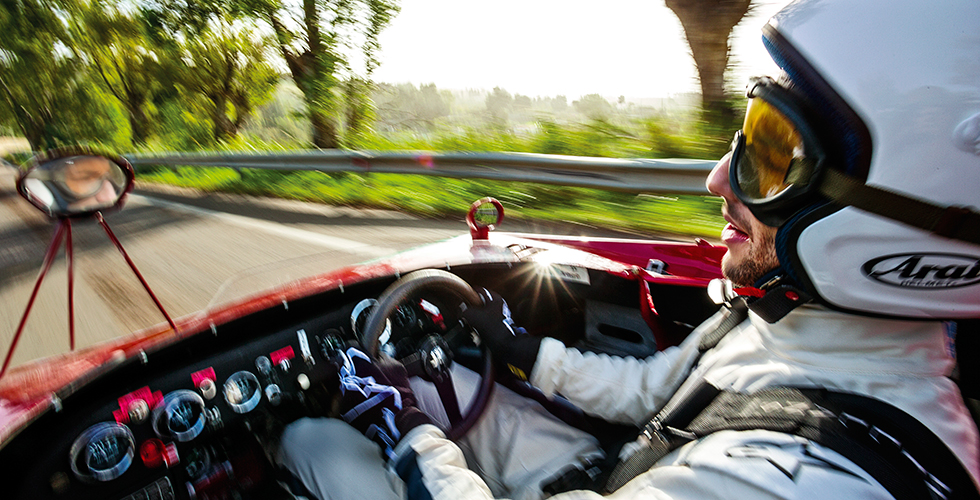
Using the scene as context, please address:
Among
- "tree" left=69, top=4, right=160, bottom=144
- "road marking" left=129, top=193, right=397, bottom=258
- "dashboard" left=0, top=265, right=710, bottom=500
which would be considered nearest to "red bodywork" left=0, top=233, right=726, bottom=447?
"dashboard" left=0, top=265, right=710, bottom=500

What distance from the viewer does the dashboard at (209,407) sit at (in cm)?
128

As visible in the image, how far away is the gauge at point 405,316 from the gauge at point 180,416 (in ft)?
2.14

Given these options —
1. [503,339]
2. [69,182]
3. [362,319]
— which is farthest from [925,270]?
A: [69,182]

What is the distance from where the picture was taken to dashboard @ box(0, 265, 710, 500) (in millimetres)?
1278

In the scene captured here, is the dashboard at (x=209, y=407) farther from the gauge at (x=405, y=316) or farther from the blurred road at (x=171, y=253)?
the blurred road at (x=171, y=253)

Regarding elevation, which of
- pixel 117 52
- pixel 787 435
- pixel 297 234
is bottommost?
pixel 297 234

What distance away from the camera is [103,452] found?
1.33 metres

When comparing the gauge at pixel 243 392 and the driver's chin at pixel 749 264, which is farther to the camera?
the gauge at pixel 243 392

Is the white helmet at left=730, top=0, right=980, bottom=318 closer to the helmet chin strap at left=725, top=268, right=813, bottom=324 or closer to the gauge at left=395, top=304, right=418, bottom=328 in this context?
the helmet chin strap at left=725, top=268, right=813, bottom=324

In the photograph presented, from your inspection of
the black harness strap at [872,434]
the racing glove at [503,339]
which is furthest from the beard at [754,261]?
the racing glove at [503,339]

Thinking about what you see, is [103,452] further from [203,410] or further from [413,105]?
[413,105]

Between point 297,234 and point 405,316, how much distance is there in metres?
4.01

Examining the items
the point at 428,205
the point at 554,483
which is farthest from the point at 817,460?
the point at 428,205

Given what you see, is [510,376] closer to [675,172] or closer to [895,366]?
[895,366]
